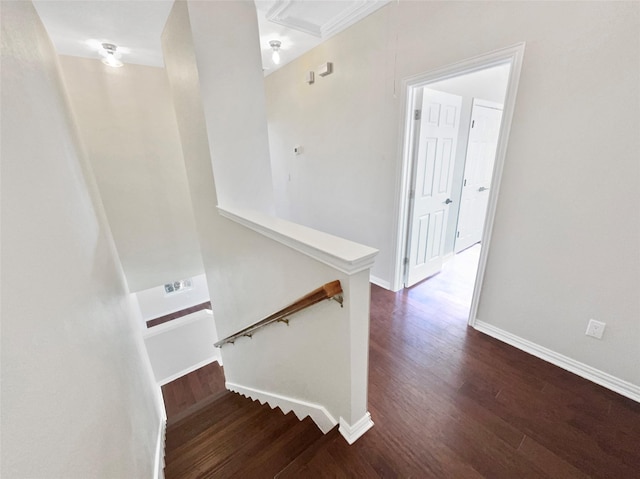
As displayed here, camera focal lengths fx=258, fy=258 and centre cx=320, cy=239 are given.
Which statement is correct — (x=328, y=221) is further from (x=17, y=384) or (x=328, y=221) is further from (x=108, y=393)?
(x=17, y=384)

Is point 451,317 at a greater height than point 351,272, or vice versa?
point 351,272

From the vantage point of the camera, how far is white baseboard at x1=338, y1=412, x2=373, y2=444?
4.24 ft

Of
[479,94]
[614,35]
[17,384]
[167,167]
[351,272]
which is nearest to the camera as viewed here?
[17,384]

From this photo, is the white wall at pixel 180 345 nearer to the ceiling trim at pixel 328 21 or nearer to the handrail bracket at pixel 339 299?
the handrail bracket at pixel 339 299

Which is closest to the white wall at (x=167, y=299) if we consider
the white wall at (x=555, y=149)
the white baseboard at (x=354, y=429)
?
the white baseboard at (x=354, y=429)

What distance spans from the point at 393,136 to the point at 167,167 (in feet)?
10.7

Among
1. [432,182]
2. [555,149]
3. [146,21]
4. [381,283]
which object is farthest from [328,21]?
[381,283]

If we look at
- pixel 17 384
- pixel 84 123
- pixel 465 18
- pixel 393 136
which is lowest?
pixel 17 384

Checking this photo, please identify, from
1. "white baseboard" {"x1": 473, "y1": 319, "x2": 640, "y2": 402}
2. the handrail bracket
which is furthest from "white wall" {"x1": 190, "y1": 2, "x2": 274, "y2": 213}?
"white baseboard" {"x1": 473, "y1": 319, "x2": 640, "y2": 402}

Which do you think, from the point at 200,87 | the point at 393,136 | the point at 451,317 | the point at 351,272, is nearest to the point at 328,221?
the point at 393,136

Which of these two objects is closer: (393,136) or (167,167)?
(393,136)

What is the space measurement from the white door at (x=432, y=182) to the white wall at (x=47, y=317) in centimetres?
256

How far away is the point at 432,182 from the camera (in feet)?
9.08

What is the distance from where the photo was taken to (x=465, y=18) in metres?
1.79
